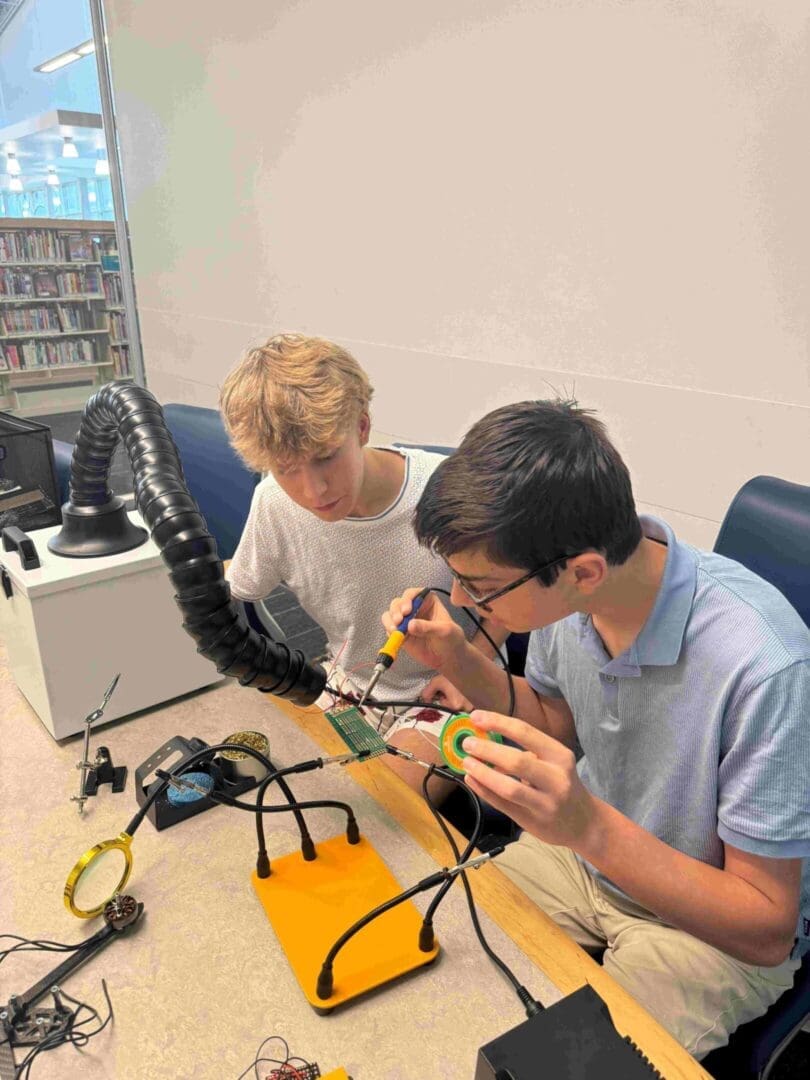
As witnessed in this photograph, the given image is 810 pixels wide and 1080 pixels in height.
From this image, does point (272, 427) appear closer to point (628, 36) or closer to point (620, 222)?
point (620, 222)

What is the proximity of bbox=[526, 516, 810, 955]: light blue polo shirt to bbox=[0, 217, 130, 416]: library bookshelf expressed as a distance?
434 cm

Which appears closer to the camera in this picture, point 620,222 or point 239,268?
point 620,222

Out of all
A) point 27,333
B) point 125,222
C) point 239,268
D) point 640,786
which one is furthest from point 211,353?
point 640,786

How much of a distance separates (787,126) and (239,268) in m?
2.39

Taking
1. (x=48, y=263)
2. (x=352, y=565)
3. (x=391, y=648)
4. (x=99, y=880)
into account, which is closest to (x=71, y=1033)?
(x=99, y=880)

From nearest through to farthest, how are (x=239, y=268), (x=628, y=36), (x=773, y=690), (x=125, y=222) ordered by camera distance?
1. (x=773, y=690)
2. (x=628, y=36)
3. (x=239, y=268)
4. (x=125, y=222)

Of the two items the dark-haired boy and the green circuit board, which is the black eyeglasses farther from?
the green circuit board

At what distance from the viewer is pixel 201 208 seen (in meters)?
3.48

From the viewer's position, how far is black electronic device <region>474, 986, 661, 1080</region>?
1.65 feet

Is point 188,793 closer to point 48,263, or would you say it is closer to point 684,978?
point 684,978

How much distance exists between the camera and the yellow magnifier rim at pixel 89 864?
797mm

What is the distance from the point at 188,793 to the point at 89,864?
16 centimetres

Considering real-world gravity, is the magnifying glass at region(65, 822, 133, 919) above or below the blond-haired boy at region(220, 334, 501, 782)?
below

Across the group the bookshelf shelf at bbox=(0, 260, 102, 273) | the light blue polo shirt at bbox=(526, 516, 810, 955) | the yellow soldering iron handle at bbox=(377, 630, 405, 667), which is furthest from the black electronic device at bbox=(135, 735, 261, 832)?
the bookshelf shelf at bbox=(0, 260, 102, 273)
